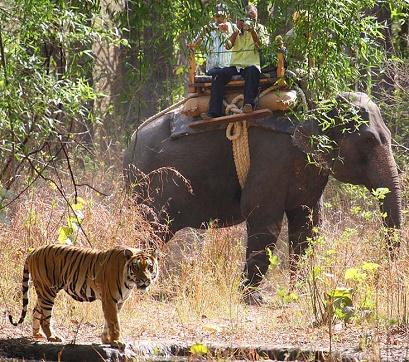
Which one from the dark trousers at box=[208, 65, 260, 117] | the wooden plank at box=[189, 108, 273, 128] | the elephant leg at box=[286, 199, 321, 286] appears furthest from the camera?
the elephant leg at box=[286, 199, 321, 286]

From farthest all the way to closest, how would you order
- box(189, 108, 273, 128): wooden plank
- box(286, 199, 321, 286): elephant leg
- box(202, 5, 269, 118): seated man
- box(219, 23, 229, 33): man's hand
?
1. box(286, 199, 321, 286): elephant leg
2. box(189, 108, 273, 128): wooden plank
3. box(202, 5, 269, 118): seated man
4. box(219, 23, 229, 33): man's hand

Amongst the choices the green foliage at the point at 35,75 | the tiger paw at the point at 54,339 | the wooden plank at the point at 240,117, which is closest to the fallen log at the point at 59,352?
the tiger paw at the point at 54,339

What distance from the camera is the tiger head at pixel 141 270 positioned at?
316 inches

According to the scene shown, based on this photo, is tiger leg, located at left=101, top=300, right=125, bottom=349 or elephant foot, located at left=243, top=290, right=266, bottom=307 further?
elephant foot, located at left=243, top=290, right=266, bottom=307

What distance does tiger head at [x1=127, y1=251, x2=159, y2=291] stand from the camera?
8031mm

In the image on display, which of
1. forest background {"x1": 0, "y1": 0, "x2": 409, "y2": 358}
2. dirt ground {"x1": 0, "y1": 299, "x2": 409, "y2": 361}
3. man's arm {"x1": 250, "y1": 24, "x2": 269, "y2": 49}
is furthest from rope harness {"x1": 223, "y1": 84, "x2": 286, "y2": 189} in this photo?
dirt ground {"x1": 0, "y1": 299, "x2": 409, "y2": 361}

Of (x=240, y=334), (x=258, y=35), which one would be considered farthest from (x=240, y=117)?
(x=240, y=334)

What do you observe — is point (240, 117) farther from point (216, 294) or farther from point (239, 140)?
point (216, 294)

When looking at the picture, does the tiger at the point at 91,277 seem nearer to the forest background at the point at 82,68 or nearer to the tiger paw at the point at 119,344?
the tiger paw at the point at 119,344

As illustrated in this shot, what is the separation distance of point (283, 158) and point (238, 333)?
3.45 meters

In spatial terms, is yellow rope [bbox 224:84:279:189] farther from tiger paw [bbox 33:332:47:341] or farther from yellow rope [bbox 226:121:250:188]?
tiger paw [bbox 33:332:47:341]

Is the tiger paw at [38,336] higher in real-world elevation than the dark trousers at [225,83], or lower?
lower

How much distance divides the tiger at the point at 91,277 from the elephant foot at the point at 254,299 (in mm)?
3400

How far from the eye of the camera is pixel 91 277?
8.30m
